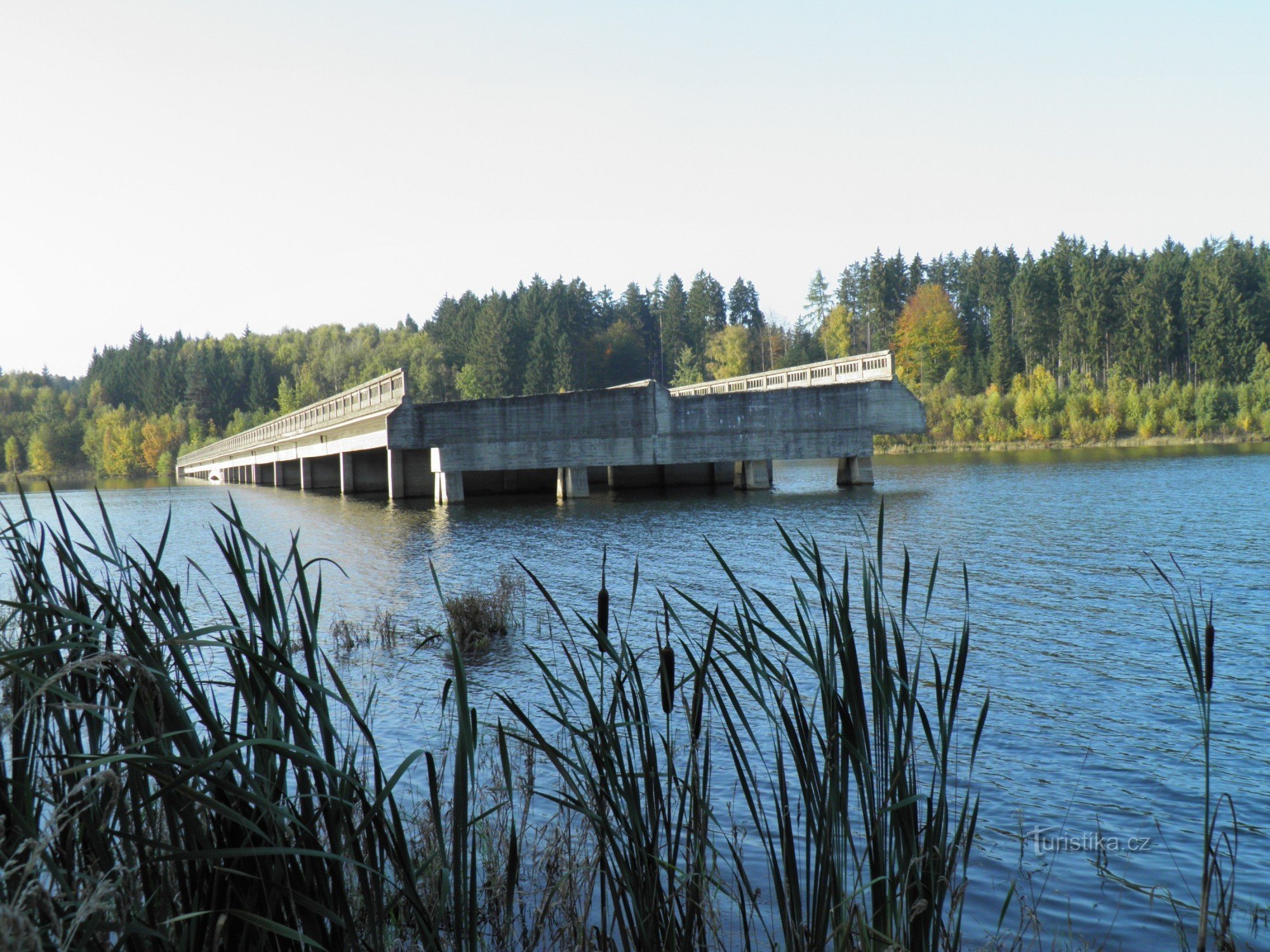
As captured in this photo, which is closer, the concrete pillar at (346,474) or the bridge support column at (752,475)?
the bridge support column at (752,475)

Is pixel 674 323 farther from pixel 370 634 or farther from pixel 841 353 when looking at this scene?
pixel 370 634

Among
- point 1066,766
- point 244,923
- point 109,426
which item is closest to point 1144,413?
point 1066,766

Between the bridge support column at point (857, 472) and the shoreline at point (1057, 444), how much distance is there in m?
38.8

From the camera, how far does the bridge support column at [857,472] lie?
36.3m

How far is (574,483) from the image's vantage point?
34.0 meters

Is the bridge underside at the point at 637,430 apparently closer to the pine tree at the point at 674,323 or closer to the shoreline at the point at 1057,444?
the shoreline at the point at 1057,444

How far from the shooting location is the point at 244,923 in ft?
8.21

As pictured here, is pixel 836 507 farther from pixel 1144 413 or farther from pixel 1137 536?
pixel 1144 413

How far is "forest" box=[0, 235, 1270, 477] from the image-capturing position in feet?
265

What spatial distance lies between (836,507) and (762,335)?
299 feet

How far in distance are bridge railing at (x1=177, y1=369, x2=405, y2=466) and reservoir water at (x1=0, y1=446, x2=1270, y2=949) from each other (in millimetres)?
Result: 3804

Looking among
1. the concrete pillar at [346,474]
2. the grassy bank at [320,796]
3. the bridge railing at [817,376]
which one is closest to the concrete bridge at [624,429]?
the bridge railing at [817,376]

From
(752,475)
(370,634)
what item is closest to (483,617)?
(370,634)

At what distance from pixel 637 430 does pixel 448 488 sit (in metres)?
6.44
